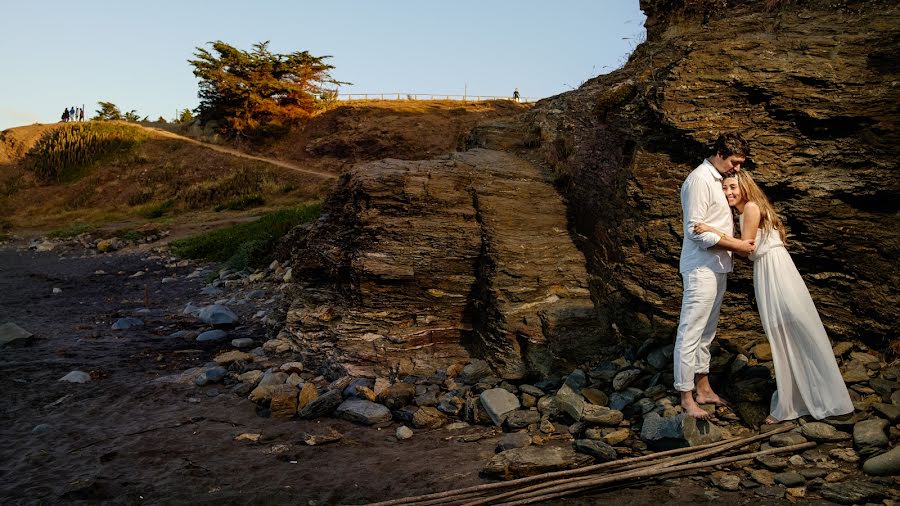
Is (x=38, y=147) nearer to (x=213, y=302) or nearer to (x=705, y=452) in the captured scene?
(x=213, y=302)

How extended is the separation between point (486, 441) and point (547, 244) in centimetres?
328

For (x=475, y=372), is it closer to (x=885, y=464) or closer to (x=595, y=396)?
(x=595, y=396)

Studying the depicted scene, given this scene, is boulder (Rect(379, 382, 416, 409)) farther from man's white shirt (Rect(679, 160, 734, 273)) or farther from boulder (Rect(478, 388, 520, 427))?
man's white shirt (Rect(679, 160, 734, 273))

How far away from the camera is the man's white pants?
207 inches

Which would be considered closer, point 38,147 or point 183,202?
point 183,202

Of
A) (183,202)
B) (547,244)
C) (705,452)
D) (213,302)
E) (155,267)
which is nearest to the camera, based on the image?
(705,452)

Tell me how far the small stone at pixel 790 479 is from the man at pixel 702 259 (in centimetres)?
78

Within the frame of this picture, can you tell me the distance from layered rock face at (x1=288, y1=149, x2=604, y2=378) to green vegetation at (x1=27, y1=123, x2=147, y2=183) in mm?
35076

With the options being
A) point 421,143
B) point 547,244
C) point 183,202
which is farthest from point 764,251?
point 421,143

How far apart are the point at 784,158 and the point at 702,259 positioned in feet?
6.93

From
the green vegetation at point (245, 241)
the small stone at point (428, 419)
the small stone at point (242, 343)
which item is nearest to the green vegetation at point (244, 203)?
the green vegetation at point (245, 241)

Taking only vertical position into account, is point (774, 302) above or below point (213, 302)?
above

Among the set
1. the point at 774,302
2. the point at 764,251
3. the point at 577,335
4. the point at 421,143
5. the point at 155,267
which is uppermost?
the point at 421,143

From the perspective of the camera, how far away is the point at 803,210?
20.9ft
